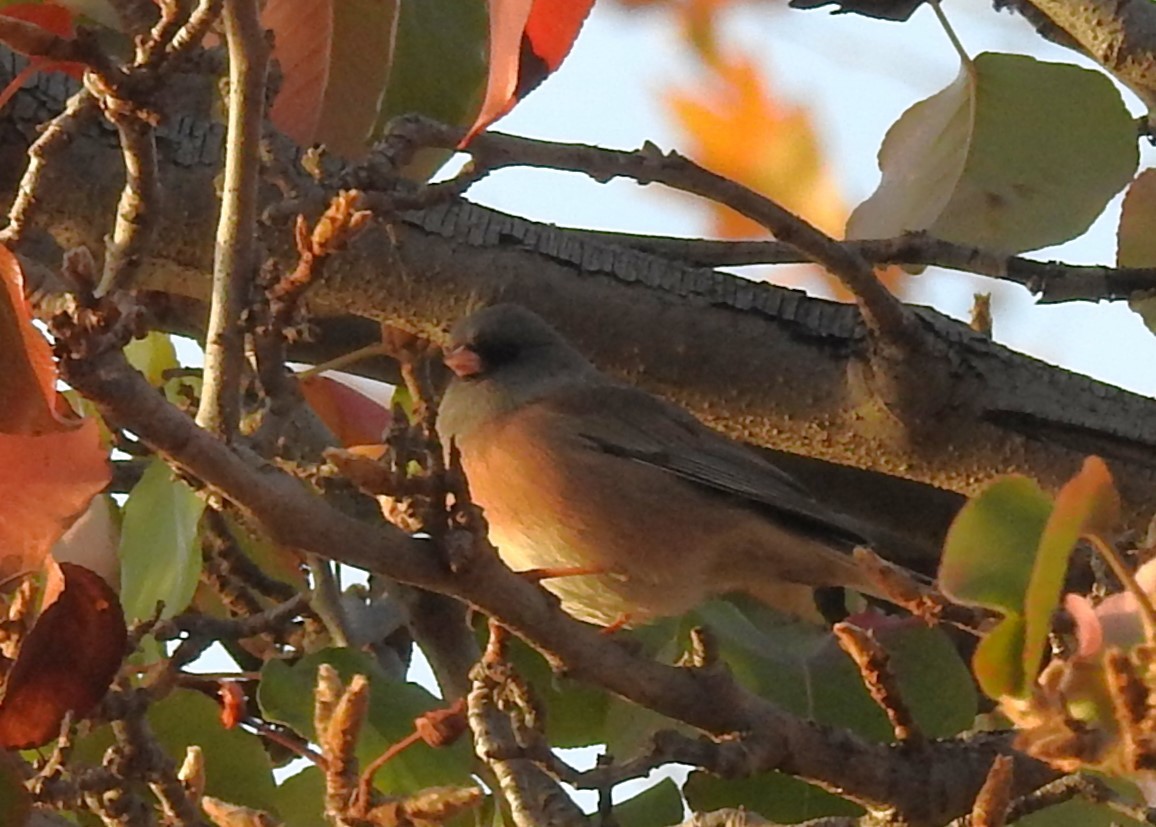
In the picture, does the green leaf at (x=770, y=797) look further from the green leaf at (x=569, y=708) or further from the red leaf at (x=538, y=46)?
the red leaf at (x=538, y=46)

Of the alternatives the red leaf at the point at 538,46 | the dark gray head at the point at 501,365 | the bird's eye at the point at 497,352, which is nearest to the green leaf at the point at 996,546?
the red leaf at the point at 538,46

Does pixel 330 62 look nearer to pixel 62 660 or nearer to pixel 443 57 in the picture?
pixel 443 57

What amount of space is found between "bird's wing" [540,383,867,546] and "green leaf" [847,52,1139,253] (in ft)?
1.64

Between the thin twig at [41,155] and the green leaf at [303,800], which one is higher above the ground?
the thin twig at [41,155]

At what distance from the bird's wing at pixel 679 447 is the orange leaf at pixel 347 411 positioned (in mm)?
374

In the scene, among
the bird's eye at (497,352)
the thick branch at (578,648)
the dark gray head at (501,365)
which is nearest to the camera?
the thick branch at (578,648)

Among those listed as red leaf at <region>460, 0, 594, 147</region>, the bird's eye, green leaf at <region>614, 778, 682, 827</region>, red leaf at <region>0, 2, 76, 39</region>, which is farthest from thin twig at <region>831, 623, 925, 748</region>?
the bird's eye

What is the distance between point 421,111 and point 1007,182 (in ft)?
1.80

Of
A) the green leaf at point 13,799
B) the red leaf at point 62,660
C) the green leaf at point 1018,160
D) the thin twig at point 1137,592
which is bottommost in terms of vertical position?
the green leaf at point 13,799

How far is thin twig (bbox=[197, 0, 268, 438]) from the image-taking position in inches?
36.4

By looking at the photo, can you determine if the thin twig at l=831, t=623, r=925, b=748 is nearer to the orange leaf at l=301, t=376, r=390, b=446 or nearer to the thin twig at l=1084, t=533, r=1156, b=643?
the thin twig at l=1084, t=533, r=1156, b=643

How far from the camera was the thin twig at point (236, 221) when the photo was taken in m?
0.92

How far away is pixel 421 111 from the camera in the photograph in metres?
1.33

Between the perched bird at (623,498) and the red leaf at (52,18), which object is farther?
the perched bird at (623,498)
